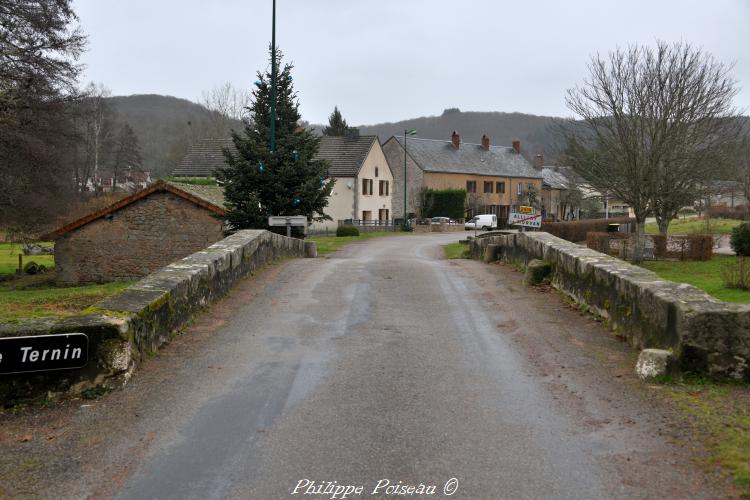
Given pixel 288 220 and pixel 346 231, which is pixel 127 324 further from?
pixel 346 231

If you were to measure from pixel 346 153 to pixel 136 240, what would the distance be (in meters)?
30.7

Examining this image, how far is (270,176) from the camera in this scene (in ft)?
79.7

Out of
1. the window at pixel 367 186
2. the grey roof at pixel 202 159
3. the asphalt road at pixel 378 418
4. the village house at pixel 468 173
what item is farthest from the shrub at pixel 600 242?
the village house at pixel 468 173

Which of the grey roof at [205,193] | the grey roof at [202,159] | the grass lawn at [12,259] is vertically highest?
the grey roof at [202,159]

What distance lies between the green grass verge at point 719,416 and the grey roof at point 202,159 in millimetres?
46122

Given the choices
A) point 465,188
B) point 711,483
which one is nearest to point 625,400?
point 711,483

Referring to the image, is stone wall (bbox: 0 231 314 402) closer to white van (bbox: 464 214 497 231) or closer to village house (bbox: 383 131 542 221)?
white van (bbox: 464 214 497 231)

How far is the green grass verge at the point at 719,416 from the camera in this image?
435cm

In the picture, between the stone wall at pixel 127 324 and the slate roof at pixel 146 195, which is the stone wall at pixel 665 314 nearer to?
the stone wall at pixel 127 324

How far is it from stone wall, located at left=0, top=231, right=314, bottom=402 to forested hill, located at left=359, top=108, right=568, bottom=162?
128126mm

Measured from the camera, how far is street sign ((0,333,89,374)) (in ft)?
17.7

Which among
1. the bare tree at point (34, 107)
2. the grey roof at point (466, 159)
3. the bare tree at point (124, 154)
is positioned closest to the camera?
the bare tree at point (34, 107)

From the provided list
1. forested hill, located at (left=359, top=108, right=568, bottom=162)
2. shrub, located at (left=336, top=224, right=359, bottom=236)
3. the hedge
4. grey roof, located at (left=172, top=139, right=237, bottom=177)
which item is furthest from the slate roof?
forested hill, located at (left=359, top=108, right=568, bottom=162)

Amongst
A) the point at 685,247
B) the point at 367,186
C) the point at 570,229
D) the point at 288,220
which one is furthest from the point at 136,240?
the point at 367,186
